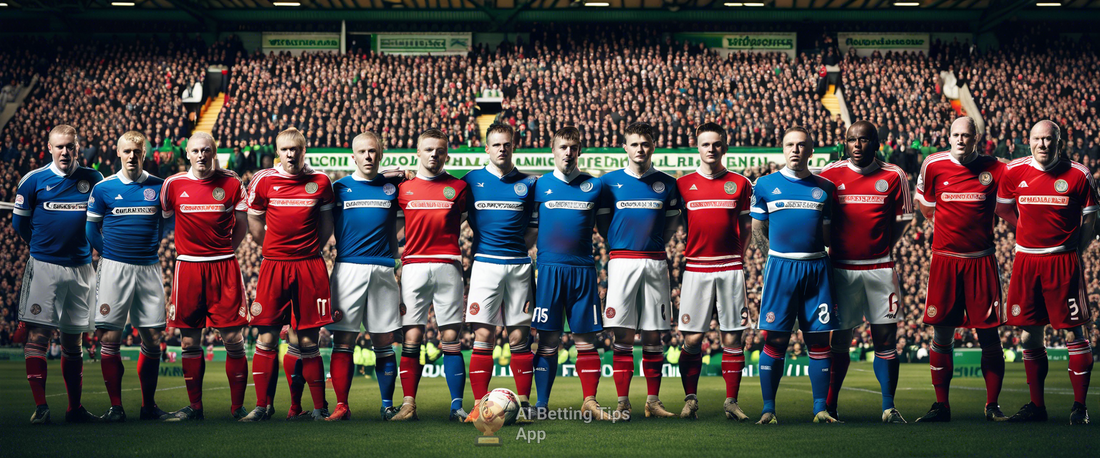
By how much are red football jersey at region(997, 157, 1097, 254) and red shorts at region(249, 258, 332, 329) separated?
234 inches

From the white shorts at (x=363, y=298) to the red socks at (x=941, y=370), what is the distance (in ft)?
15.2

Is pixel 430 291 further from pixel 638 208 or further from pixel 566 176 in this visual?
pixel 638 208

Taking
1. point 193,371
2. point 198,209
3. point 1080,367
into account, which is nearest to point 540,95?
point 198,209

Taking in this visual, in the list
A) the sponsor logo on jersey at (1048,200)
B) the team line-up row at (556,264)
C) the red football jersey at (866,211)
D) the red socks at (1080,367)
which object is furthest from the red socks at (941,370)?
the sponsor logo on jersey at (1048,200)

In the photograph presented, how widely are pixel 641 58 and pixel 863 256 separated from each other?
20074mm

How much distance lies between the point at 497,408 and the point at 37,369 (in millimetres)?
4326

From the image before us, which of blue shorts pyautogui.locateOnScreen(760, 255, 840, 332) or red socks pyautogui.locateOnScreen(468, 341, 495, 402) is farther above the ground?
blue shorts pyautogui.locateOnScreen(760, 255, 840, 332)

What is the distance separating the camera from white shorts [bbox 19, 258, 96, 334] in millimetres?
7547

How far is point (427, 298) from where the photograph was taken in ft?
24.1

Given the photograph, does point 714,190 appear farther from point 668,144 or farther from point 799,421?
point 668,144

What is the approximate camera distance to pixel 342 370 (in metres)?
7.34

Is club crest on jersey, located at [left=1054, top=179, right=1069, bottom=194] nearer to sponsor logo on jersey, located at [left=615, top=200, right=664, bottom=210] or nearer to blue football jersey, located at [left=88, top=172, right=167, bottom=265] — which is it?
sponsor logo on jersey, located at [left=615, top=200, right=664, bottom=210]

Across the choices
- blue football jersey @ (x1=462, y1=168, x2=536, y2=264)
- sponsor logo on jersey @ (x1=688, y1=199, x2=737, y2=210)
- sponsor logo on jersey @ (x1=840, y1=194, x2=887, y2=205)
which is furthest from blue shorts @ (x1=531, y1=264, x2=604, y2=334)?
sponsor logo on jersey @ (x1=840, y1=194, x2=887, y2=205)

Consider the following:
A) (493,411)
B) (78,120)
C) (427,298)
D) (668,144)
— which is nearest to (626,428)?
(493,411)
